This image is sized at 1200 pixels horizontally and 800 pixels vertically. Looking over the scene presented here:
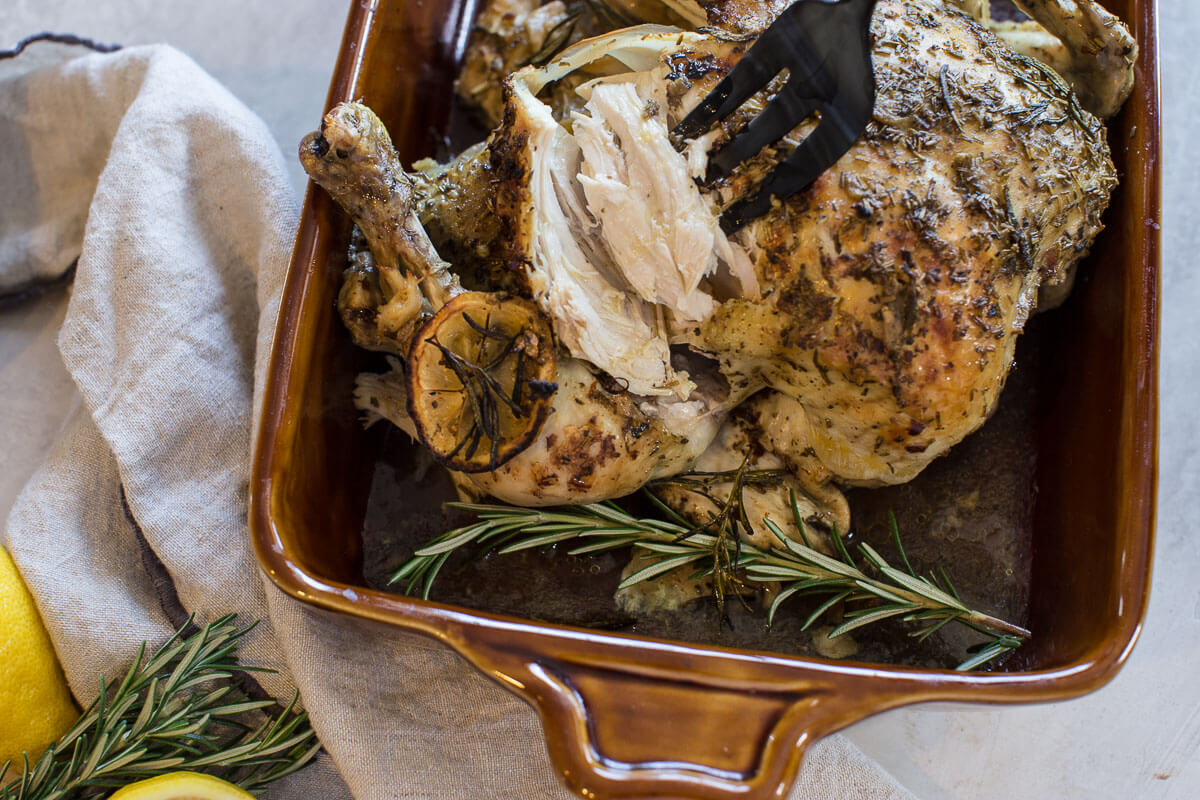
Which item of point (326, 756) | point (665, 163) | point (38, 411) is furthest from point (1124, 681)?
point (38, 411)

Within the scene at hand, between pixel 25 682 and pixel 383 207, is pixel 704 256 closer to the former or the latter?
pixel 383 207

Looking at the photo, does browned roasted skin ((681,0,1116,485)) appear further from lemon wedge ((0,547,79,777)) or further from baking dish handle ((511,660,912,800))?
lemon wedge ((0,547,79,777))

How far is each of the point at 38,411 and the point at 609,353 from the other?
131 centimetres

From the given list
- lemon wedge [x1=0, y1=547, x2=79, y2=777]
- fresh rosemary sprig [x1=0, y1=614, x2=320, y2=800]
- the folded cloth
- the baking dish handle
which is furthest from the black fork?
lemon wedge [x1=0, y1=547, x2=79, y2=777]

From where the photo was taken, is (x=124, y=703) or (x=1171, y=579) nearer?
(x=124, y=703)

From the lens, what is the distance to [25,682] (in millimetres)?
1533

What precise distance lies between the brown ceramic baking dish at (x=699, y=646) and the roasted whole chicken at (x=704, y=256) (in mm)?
93

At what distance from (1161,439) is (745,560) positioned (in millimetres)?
1023

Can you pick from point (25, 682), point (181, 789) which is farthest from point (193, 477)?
point (181, 789)

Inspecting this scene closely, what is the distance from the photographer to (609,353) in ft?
4.57

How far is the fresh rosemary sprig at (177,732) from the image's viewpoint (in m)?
1.48

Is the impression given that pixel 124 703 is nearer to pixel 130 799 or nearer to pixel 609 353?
pixel 130 799

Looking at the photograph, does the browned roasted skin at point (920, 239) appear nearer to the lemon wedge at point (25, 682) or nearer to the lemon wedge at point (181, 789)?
the lemon wedge at point (181, 789)

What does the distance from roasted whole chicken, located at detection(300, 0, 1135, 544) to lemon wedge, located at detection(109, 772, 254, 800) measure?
60cm
